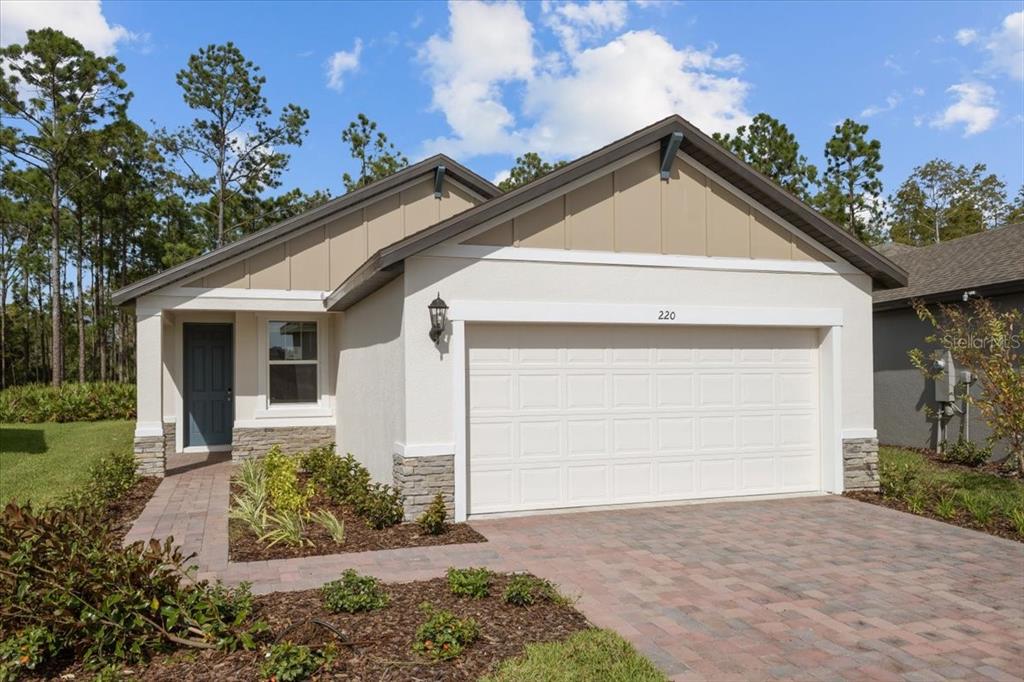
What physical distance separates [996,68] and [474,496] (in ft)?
61.2

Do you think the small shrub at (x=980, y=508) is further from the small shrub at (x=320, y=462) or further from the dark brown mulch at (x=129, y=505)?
the dark brown mulch at (x=129, y=505)

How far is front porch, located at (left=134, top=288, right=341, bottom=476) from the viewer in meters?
11.8

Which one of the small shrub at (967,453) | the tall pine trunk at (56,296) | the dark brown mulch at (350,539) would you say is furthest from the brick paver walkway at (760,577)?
the tall pine trunk at (56,296)

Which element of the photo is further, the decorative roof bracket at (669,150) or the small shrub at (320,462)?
the small shrub at (320,462)

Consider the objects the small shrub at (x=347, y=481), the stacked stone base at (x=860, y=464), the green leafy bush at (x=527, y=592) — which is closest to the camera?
the green leafy bush at (x=527, y=592)

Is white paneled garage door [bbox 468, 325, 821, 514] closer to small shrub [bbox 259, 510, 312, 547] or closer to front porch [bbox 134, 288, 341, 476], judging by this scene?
small shrub [bbox 259, 510, 312, 547]

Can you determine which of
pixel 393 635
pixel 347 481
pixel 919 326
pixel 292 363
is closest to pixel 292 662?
pixel 393 635

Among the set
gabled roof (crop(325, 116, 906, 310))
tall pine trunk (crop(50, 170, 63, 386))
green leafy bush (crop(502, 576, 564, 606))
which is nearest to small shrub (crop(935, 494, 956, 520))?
gabled roof (crop(325, 116, 906, 310))

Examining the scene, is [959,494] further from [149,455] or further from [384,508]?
[149,455]

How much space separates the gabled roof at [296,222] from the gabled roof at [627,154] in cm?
237

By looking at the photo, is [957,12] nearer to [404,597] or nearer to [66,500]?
[404,597]

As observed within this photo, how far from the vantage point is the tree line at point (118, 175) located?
26.4 metres

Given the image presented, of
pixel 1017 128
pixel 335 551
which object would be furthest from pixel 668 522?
pixel 1017 128

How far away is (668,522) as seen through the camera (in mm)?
8477
